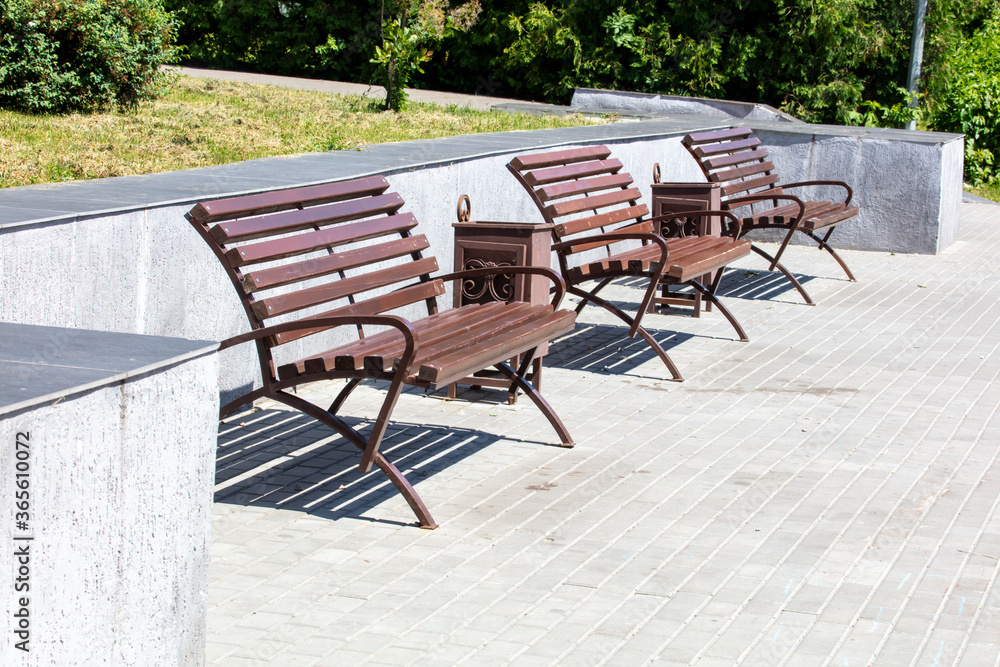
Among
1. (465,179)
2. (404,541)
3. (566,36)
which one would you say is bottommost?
(404,541)

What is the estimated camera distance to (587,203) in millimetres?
6734

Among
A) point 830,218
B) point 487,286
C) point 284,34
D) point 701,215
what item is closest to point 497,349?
point 487,286

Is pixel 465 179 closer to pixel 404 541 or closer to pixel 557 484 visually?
pixel 557 484

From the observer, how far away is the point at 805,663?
10.5 ft

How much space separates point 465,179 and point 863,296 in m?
3.31

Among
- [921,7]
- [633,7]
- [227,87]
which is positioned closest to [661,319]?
[227,87]

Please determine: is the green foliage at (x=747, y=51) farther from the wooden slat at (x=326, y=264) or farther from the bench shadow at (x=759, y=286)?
the wooden slat at (x=326, y=264)

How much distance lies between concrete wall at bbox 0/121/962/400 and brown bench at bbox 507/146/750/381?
1.81ft

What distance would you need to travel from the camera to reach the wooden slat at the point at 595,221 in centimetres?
636

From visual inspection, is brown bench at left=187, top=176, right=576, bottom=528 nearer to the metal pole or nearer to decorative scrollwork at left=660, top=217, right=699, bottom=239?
decorative scrollwork at left=660, top=217, right=699, bottom=239

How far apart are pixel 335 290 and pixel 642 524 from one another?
4.71ft

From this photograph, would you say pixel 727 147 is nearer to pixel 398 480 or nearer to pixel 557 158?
pixel 557 158

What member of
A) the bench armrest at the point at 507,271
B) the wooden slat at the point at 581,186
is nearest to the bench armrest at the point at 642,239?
the wooden slat at the point at 581,186

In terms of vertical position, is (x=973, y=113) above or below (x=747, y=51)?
below
